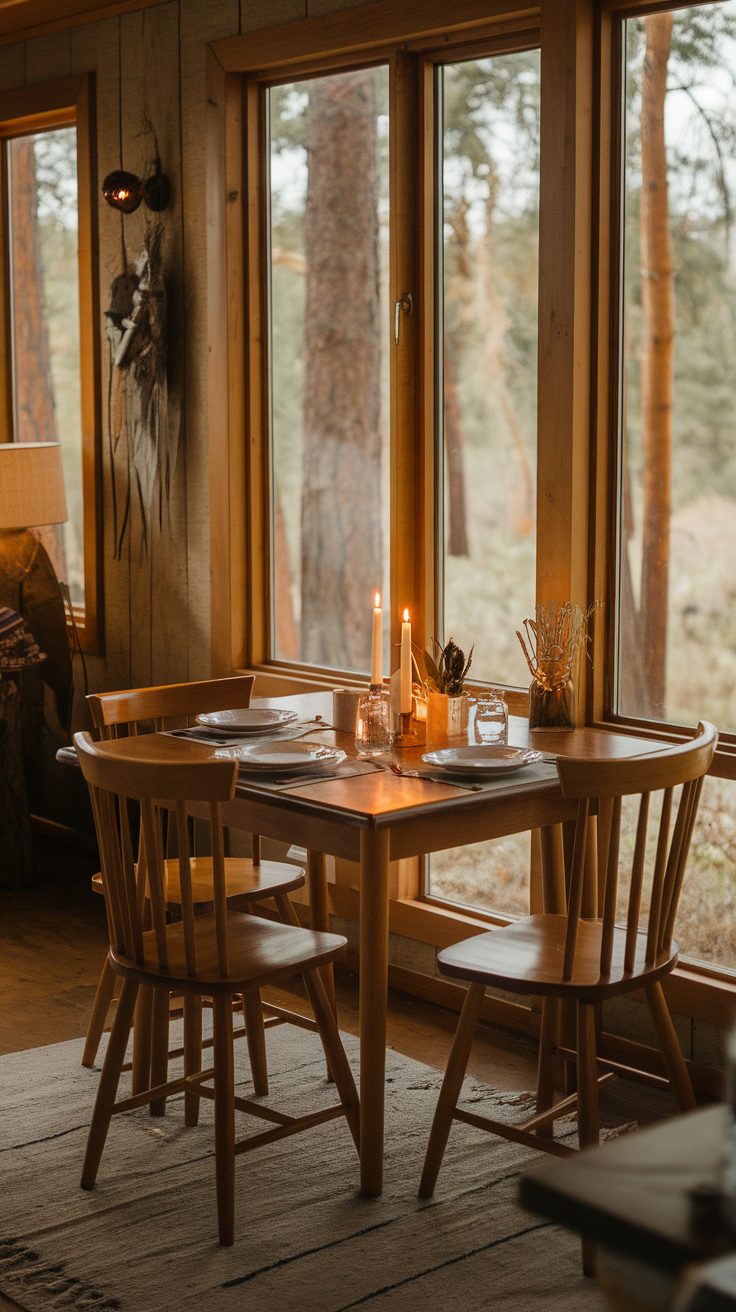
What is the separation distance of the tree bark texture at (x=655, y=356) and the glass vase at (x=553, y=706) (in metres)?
0.24

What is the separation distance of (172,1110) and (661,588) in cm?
153

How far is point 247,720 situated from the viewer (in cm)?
284

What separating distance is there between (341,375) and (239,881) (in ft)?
4.99

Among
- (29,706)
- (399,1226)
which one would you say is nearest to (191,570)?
(29,706)

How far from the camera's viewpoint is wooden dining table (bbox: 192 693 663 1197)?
2.28m

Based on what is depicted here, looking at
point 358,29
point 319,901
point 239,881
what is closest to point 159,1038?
point 239,881

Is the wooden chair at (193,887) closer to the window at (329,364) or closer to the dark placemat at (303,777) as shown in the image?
the dark placemat at (303,777)

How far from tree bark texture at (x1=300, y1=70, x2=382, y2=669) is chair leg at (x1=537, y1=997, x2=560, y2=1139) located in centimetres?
132

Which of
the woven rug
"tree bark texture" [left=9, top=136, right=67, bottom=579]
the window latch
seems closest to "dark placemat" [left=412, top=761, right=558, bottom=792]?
the woven rug

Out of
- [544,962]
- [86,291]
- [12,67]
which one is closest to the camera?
[544,962]

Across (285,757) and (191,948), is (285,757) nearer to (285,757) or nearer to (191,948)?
(285,757)

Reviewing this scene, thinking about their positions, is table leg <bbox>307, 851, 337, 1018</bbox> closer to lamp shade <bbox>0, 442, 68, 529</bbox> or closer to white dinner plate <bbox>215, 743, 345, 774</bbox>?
white dinner plate <bbox>215, 743, 345, 774</bbox>

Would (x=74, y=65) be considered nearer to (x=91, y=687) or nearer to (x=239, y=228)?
(x=239, y=228)

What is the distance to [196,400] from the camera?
3.99m
